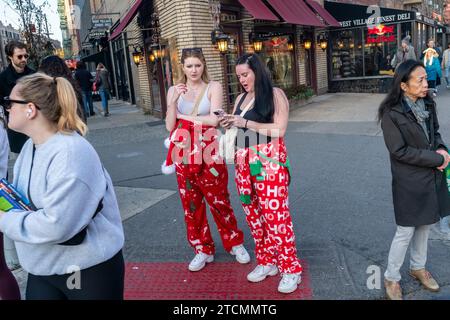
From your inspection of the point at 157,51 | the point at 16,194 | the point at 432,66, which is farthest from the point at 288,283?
the point at 432,66

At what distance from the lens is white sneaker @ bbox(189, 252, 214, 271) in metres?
3.68

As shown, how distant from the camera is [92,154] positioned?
195 cm

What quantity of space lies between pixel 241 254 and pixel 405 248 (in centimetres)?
140

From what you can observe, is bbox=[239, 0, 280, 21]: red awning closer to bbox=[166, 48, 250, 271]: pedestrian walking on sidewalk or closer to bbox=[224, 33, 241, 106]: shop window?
bbox=[224, 33, 241, 106]: shop window

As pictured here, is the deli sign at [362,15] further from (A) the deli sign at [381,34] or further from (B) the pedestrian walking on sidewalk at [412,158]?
(B) the pedestrian walking on sidewalk at [412,158]

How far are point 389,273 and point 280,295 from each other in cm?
83

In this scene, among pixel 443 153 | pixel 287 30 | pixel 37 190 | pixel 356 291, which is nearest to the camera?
pixel 37 190

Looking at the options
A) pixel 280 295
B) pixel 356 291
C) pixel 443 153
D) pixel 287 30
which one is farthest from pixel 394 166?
pixel 287 30

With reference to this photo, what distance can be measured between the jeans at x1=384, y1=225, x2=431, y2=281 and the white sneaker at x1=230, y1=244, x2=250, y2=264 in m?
1.19

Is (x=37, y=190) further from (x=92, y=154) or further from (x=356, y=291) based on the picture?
(x=356, y=291)

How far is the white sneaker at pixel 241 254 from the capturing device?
374cm

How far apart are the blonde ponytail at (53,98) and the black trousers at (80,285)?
0.69 metres

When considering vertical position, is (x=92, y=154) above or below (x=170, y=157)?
above

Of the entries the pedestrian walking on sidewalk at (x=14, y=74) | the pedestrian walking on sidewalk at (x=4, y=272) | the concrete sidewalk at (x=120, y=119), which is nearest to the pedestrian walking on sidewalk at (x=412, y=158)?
the pedestrian walking on sidewalk at (x=4, y=272)
